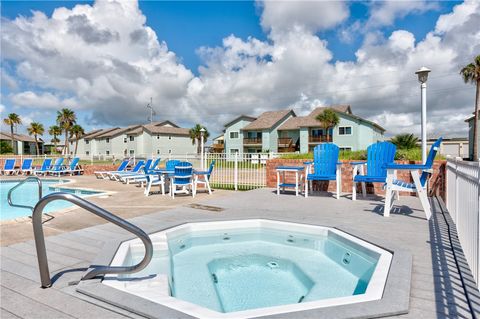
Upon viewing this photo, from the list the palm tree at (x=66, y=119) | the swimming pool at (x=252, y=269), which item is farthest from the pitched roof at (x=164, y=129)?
the swimming pool at (x=252, y=269)

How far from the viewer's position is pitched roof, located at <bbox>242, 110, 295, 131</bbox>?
1454 inches

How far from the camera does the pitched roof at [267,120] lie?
36.9 m

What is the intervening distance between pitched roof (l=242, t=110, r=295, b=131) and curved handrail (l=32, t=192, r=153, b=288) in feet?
114

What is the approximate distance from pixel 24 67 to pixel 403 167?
25.0 metres

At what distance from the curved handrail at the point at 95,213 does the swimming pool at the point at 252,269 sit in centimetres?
12

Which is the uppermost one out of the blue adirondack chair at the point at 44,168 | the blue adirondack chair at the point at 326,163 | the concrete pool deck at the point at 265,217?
the blue adirondack chair at the point at 326,163

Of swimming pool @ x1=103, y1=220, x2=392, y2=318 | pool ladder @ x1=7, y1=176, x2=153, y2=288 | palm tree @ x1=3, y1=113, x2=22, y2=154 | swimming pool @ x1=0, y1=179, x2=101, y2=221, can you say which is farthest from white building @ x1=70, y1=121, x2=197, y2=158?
pool ladder @ x1=7, y1=176, x2=153, y2=288

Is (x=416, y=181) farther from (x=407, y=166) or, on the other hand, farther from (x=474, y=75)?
(x=474, y=75)

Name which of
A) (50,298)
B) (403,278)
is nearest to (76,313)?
(50,298)

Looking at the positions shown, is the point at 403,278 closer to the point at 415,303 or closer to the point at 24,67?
the point at 415,303

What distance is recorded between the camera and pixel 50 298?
83.7 inches

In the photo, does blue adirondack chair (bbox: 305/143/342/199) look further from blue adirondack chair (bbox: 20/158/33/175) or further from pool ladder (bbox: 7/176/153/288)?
blue adirondack chair (bbox: 20/158/33/175)

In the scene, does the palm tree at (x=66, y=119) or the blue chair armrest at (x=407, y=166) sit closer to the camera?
the blue chair armrest at (x=407, y=166)

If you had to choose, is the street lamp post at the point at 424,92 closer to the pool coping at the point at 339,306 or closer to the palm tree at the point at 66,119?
the pool coping at the point at 339,306
